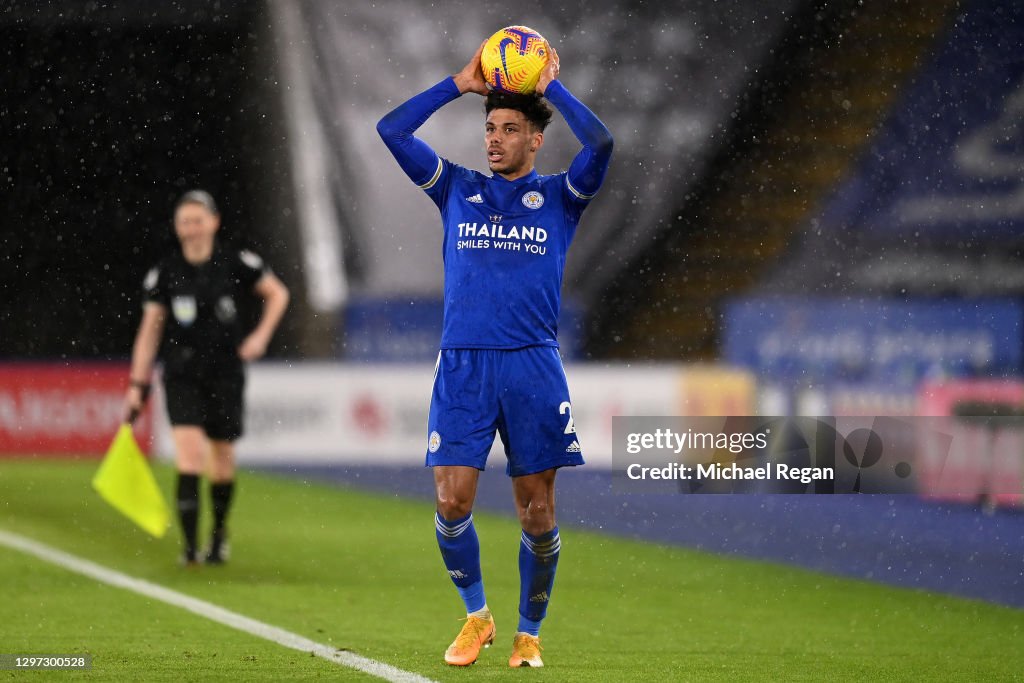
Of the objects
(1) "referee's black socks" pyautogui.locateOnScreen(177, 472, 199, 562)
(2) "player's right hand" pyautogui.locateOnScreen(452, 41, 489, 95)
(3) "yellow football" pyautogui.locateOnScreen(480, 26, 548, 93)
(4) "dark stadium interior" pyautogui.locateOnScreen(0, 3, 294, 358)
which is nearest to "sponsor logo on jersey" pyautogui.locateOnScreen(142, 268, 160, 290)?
(1) "referee's black socks" pyautogui.locateOnScreen(177, 472, 199, 562)

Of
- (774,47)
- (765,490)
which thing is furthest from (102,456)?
(774,47)

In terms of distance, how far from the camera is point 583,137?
15.7ft

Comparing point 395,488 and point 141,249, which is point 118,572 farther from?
point 141,249

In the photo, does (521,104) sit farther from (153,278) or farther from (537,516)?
(153,278)

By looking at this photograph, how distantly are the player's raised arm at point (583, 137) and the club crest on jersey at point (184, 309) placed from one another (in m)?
3.91

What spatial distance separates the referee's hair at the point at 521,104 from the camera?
489 cm

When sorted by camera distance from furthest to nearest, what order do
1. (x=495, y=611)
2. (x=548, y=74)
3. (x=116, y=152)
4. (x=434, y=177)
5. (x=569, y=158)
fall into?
(x=116, y=152), (x=569, y=158), (x=495, y=611), (x=434, y=177), (x=548, y=74)

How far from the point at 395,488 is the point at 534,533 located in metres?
9.17

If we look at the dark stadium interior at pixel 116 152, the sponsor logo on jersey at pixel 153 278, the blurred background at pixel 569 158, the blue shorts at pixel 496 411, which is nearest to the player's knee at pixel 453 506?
the blue shorts at pixel 496 411

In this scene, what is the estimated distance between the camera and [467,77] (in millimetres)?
4973

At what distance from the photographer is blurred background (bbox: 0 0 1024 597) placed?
782 inches

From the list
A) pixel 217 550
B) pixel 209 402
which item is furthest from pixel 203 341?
pixel 217 550

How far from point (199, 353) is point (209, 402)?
27 cm

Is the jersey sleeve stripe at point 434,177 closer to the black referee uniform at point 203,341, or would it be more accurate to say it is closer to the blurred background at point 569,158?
the black referee uniform at point 203,341
